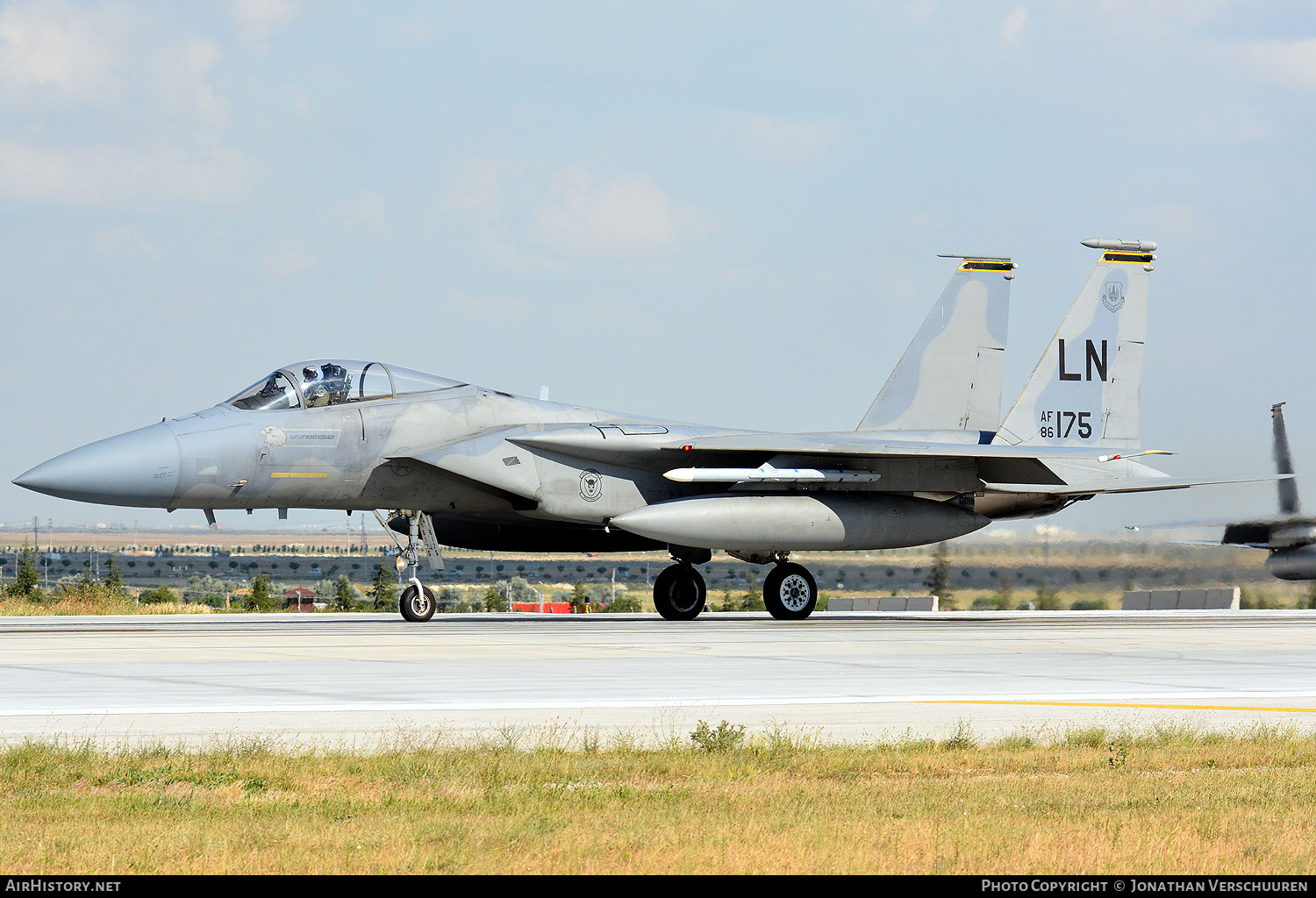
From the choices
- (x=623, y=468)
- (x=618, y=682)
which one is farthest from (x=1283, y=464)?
(x=618, y=682)

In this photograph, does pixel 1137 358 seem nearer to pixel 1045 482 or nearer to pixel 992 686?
pixel 1045 482

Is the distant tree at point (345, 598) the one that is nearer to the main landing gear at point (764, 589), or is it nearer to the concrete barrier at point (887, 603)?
the concrete barrier at point (887, 603)

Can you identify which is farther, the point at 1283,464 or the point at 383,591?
the point at 383,591

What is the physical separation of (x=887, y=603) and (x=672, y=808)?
27.3 meters

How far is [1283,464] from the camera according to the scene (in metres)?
32.0

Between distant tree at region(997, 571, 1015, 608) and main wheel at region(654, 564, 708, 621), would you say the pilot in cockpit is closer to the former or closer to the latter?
main wheel at region(654, 564, 708, 621)

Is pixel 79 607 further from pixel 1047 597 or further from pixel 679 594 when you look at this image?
pixel 1047 597

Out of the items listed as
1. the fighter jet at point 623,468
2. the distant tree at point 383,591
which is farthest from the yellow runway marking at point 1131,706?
the distant tree at point 383,591

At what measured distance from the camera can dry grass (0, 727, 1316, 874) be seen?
4.97m

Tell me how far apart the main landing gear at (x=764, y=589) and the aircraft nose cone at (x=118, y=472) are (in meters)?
7.51

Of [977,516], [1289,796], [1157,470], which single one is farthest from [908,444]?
[1289,796]

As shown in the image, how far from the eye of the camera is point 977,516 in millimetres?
22391

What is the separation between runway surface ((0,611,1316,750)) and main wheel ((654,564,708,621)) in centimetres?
299

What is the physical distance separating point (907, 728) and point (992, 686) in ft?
9.65
